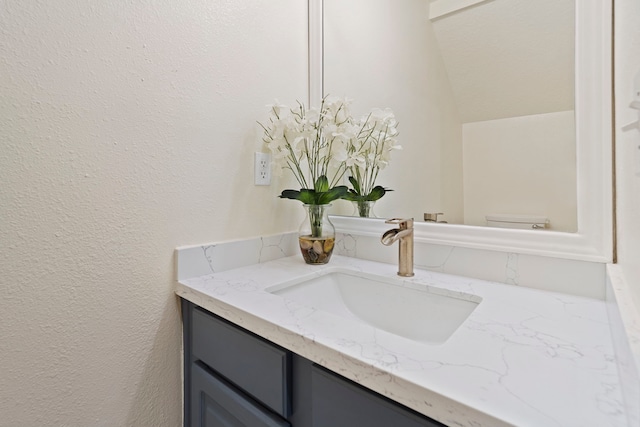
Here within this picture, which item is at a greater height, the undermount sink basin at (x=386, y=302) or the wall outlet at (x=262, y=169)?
the wall outlet at (x=262, y=169)

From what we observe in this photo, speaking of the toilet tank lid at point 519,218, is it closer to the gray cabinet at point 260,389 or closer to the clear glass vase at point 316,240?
the clear glass vase at point 316,240

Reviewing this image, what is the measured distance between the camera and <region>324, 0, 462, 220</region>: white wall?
3.19 ft

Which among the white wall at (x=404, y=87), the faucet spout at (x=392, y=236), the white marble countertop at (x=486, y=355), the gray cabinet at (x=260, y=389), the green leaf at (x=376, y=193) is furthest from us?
the green leaf at (x=376, y=193)

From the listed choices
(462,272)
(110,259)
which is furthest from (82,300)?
(462,272)

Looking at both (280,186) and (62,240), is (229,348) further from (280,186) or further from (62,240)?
(280,186)

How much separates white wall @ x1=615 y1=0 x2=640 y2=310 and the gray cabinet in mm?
412

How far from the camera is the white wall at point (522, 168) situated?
74 cm

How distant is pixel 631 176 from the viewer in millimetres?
501

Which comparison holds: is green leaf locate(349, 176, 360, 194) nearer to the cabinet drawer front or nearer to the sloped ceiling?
the sloped ceiling

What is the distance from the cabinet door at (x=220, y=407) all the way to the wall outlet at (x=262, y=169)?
0.57 metres

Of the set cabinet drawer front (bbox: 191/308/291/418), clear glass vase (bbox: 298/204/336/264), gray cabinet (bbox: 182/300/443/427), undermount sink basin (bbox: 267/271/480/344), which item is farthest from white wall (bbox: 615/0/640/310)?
clear glass vase (bbox: 298/204/336/264)

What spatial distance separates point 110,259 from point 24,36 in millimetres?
481

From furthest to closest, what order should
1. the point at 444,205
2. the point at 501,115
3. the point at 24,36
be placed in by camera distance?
the point at 444,205
the point at 501,115
the point at 24,36

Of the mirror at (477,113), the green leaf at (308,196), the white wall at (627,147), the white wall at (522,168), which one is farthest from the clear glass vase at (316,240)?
the white wall at (627,147)
